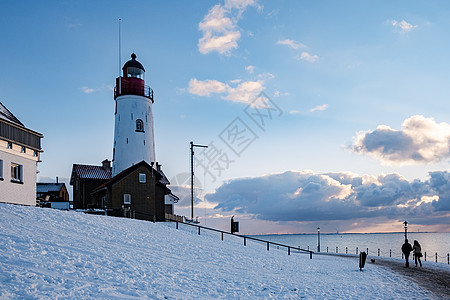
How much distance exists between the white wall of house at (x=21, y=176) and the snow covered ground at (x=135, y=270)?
2.66 m

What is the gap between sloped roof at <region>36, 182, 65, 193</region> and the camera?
5825 cm

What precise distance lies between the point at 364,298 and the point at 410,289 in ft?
12.9

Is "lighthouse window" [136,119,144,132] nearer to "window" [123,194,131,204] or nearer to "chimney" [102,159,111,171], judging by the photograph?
"chimney" [102,159,111,171]

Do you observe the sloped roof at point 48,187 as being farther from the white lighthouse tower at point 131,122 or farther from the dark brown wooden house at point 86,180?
the white lighthouse tower at point 131,122

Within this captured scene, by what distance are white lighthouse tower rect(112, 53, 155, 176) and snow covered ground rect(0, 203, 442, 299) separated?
76.0 feet

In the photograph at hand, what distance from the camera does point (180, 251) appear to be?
20641 mm

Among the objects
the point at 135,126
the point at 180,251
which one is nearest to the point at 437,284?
the point at 180,251

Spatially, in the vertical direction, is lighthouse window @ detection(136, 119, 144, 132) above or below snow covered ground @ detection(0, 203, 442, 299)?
above

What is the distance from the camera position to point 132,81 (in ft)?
157

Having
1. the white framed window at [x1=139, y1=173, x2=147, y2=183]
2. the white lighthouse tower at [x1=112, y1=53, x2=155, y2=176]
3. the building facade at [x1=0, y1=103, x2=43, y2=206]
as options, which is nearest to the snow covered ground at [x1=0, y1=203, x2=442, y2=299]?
the building facade at [x1=0, y1=103, x2=43, y2=206]

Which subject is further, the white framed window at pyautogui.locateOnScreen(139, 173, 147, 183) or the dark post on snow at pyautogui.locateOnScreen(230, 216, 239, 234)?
the dark post on snow at pyautogui.locateOnScreen(230, 216, 239, 234)

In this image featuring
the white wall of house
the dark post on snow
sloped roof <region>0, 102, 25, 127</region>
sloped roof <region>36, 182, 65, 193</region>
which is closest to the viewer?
the white wall of house

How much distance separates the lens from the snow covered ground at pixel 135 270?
437 inches

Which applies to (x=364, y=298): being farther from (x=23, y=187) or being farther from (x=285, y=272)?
(x=23, y=187)
